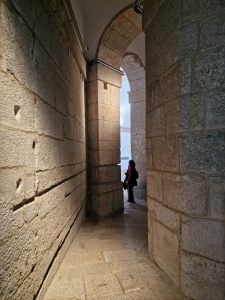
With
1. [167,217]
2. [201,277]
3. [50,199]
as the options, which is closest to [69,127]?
[50,199]

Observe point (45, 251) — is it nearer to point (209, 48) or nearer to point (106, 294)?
point (106, 294)

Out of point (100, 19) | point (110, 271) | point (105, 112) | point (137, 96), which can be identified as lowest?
point (110, 271)

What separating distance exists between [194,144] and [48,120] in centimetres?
133

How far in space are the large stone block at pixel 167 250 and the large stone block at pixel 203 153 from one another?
0.66 meters

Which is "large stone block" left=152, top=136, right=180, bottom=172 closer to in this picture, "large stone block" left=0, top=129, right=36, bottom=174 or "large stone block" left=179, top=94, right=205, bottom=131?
"large stone block" left=179, top=94, right=205, bottom=131

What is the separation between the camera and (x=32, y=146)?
139 cm

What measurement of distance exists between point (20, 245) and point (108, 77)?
11.7 feet

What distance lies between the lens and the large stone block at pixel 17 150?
3.43ft

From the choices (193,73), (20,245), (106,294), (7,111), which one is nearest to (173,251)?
(106,294)

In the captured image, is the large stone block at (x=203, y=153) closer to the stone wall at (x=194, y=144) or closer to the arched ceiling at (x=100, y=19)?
the stone wall at (x=194, y=144)

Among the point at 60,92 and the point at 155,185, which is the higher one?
the point at 60,92

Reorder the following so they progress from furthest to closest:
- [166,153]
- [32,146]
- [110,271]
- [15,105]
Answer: [110,271] < [166,153] < [32,146] < [15,105]

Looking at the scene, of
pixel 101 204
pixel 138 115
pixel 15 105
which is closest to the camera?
pixel 15 105

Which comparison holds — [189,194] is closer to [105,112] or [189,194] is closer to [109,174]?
[109,174]
